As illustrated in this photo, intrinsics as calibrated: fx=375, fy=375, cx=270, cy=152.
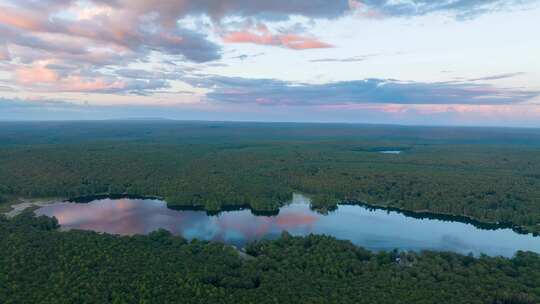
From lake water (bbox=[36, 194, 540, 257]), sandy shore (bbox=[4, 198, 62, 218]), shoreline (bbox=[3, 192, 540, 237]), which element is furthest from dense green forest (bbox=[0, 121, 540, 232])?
lake water (bbox=[36, 194, 540, 257])

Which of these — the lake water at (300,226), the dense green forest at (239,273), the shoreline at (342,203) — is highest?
the dense green forest at (239,273)

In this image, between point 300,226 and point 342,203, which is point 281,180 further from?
point 300,226

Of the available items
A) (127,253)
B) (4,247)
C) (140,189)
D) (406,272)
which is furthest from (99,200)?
(406,272)

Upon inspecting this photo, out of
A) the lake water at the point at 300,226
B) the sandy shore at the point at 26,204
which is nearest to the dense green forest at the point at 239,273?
the lake water at the point at 300,226

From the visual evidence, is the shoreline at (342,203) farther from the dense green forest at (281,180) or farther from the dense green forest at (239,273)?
the dense green forest at (239,273)

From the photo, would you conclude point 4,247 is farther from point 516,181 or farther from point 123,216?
point 516,181

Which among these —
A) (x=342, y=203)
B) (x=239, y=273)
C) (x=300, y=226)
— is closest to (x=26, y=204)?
(x=300, y=226)

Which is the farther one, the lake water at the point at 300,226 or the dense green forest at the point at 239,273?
the lake water at the point at 300,226
